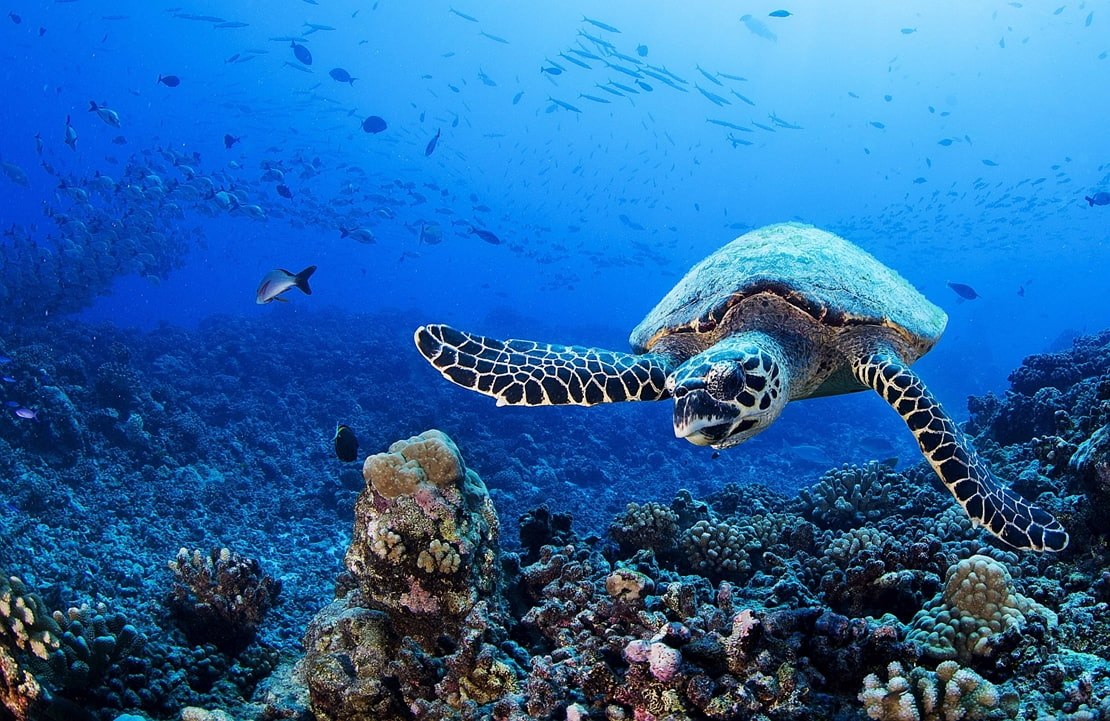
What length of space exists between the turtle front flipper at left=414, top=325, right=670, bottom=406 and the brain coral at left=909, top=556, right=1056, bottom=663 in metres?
2.41

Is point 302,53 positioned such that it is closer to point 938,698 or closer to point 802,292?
point 802,292

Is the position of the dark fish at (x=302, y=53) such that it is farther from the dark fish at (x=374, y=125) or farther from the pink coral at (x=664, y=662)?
the pink coral at (x=664, y=662)

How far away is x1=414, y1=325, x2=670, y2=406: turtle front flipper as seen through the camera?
464cm

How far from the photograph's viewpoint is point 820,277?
216 inches

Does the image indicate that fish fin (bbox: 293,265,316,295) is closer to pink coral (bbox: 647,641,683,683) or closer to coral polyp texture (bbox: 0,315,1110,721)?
coral polyp texture (bbox: 0,315,1110,721)

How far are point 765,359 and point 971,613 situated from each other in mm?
2045

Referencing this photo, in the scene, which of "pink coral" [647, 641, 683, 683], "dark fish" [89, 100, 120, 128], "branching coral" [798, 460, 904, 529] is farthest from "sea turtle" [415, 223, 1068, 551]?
"dark fish" [89, 100, 120, 128]

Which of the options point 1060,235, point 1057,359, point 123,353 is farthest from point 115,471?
point 1060,235

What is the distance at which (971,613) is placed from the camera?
2.85m

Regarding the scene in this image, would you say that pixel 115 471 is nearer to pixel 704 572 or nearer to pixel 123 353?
pixel 123 353

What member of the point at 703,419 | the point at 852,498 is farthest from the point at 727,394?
the point at 852,498


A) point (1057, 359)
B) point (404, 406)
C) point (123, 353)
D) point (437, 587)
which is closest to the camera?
point (437, 587)

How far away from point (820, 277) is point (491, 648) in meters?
4.61

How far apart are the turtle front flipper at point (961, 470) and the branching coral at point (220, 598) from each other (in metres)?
5.87
